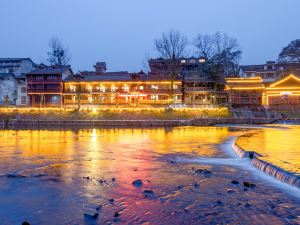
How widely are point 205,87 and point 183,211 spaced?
62221 mm

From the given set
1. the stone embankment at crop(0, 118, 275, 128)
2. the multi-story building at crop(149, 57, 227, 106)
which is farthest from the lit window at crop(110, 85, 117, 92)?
the stone embankment at crop(0, 118, 275, 128)

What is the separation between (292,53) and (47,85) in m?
59.6

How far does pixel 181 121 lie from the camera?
52531 mm

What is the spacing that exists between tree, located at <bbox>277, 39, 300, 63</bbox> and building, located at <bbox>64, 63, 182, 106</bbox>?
3370cm

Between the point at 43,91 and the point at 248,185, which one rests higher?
the point at 43,91

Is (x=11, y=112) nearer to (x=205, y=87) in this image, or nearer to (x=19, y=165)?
(x=205, y=87)

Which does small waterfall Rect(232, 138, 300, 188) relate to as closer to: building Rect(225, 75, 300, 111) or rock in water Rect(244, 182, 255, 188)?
rock in water Rect(244, 182, 255, 188)

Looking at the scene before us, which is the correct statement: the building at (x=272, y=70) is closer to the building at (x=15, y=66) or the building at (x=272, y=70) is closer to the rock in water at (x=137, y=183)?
the building at (x=15, y=66)

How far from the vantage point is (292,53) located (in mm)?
84938

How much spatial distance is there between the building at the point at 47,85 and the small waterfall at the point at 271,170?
5866 centimetres

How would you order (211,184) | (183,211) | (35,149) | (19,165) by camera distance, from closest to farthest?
1. (183,211)
2. (211,184)
3. (19,165)
4. (35,149)

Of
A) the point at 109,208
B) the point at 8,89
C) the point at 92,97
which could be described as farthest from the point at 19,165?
the point at 8,89

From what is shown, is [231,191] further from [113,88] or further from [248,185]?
[113,88]

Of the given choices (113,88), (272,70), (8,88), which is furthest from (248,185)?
(8,88)
